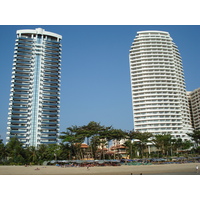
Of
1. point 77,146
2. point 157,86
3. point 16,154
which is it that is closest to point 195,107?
point 157,86

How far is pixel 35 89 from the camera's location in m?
73.6

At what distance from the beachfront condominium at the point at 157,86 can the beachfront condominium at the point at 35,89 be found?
26.8 m

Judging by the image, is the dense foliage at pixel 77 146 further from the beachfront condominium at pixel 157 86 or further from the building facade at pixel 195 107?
the building facade at pixel 195 107

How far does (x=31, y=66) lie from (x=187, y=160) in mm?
57500

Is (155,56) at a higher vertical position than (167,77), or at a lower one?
higher

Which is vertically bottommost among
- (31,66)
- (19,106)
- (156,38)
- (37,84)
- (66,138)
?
(66,138)

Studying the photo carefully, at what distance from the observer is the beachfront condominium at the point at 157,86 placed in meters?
66.9

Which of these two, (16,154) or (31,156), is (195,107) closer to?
(31,156)

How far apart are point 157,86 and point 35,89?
39471mm

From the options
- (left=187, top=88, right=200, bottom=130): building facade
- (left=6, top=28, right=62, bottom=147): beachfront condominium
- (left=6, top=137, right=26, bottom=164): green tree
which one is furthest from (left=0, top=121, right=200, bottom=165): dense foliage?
(left=187, top=88, right=200, bottom=130): building facade

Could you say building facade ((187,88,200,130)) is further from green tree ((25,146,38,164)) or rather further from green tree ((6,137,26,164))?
green tree ((6,137,26,164))

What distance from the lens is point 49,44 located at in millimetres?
80000
